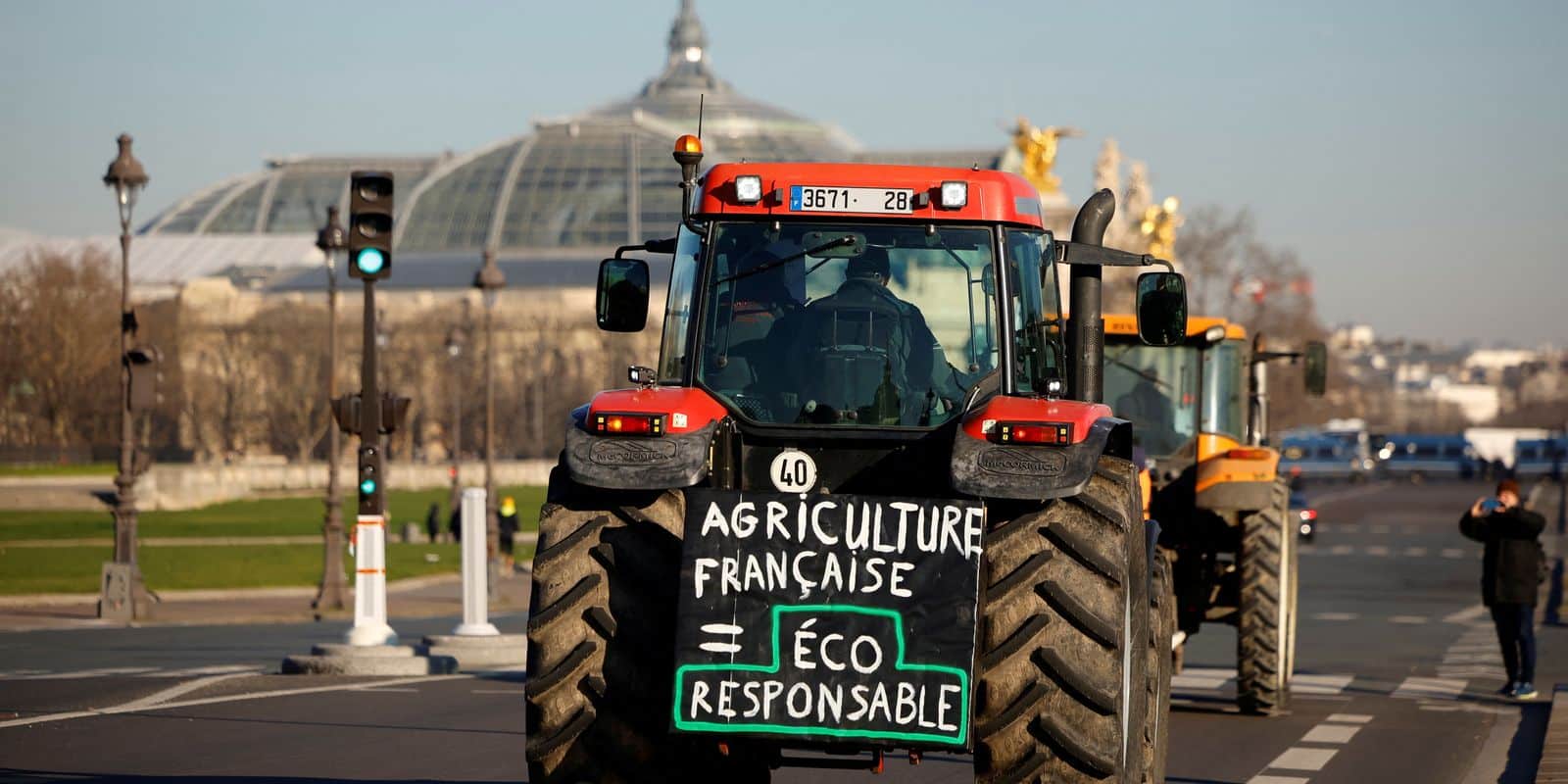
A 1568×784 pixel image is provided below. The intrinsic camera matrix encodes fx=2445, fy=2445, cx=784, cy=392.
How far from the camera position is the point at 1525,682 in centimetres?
1908

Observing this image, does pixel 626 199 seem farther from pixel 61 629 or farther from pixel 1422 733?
pixel 1422 733

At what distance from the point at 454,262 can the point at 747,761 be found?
146m

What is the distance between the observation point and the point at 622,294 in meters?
9.09

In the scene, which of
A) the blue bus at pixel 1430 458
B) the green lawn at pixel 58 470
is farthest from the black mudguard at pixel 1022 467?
the blue bus at pixel 1430 458

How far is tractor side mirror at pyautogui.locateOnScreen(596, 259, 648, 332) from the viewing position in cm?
905

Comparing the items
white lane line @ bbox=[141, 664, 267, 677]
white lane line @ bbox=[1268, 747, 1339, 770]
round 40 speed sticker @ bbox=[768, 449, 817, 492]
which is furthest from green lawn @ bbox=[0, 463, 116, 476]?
round 40 speed sticker @ bbox=[768, 449, 817, 492]

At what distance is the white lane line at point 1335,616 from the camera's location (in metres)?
30.9

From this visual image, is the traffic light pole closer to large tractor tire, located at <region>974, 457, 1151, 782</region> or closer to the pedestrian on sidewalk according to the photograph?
the pedestrian on sidewalk

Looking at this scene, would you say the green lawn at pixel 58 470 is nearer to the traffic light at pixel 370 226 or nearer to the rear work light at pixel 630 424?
the traffic light at pixel 370 226

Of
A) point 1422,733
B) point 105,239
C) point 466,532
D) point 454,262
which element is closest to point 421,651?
point 466,532

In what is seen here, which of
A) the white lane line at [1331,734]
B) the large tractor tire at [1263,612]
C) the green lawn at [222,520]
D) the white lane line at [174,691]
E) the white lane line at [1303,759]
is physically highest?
the large tractor tire at [1263,612]

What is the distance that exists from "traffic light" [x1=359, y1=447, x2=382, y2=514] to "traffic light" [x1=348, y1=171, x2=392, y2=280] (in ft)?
4.97

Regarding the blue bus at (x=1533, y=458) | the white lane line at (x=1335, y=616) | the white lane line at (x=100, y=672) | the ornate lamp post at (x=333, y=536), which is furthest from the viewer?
the blue bus at (x=1533, y=458)

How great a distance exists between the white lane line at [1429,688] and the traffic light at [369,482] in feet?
27.4
